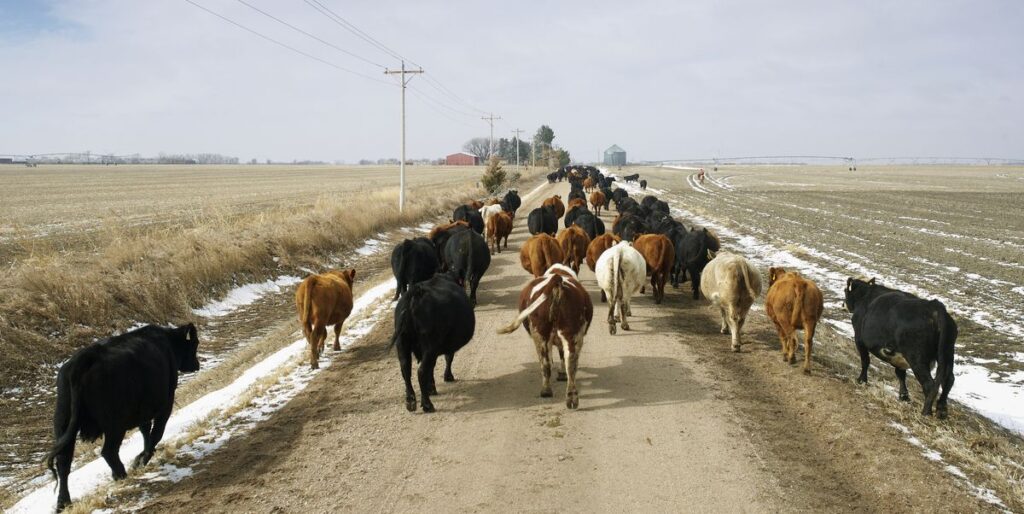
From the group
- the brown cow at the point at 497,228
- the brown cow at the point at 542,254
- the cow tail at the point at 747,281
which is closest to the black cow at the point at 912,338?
the cow tail at the point at 747,281

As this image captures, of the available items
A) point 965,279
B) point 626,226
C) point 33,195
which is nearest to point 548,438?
point 626,226

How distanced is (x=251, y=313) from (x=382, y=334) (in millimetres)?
4025

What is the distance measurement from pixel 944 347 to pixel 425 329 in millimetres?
5316

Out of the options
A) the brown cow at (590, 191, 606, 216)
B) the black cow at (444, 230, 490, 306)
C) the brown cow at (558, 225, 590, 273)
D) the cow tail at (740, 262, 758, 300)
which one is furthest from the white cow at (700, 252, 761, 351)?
the brown cow at (590, 191, 606, 216)

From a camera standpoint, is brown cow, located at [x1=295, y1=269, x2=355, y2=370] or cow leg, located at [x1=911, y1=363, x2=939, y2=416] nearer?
cow leg, located at [x1=911, y1=363, x2=939, y2=416]

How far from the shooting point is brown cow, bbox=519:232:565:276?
11.8 meters

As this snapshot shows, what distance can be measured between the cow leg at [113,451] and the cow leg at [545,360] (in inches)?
156

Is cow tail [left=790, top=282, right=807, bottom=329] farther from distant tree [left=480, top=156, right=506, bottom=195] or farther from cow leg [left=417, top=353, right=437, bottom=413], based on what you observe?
distant tree [left=480, top=156, right=506, bottom=195]

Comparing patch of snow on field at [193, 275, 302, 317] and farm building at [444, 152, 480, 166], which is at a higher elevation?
farm building at [444, 152, 480, 166]

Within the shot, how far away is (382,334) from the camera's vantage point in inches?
400

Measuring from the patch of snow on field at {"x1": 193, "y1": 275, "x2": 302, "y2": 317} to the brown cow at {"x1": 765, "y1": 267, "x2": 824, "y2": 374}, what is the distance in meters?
10.2

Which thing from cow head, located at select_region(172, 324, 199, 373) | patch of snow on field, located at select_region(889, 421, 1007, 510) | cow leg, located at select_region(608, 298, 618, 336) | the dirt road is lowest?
the dirt road

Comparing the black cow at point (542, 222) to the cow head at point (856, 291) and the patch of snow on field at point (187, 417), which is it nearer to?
the patch of snow on field at point (187, 417)

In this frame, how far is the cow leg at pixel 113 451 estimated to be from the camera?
5.13m
